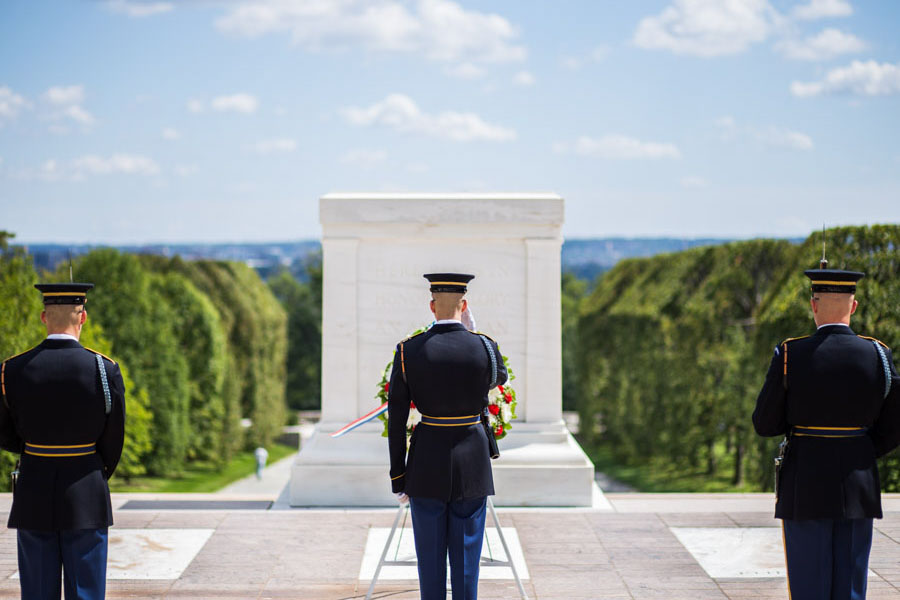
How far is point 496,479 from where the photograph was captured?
7.39m

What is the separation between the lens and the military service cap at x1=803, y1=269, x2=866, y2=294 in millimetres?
4172

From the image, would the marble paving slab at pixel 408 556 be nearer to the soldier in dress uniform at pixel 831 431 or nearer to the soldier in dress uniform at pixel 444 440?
the soldier in dress uniform at pixel 444 440

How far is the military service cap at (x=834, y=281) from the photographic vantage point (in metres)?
4.17

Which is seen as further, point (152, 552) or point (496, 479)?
point (496, 479)

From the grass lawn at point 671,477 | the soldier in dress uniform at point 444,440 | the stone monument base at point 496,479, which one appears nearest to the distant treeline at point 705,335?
the grass lawn at point 671,477

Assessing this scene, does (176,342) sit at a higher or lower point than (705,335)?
lower

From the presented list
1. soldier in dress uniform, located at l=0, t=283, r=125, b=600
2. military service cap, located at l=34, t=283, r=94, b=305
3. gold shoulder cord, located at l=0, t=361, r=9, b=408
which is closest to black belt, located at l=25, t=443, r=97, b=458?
soldier in dress uniform, located at l=0, t=283, r=125, b=600

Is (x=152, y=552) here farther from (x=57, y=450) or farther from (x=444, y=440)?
(x=444, y=440)

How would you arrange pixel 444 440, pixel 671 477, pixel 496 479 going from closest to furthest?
pixel 444 440 < pixel 496 479 < pixel 671 477

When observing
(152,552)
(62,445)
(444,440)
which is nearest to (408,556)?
(152,552)

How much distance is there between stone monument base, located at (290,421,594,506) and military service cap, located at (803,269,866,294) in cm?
341

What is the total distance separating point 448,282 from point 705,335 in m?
19.8

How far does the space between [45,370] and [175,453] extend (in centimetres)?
2093

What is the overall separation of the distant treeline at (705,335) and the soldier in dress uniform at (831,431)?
29.7 ft
